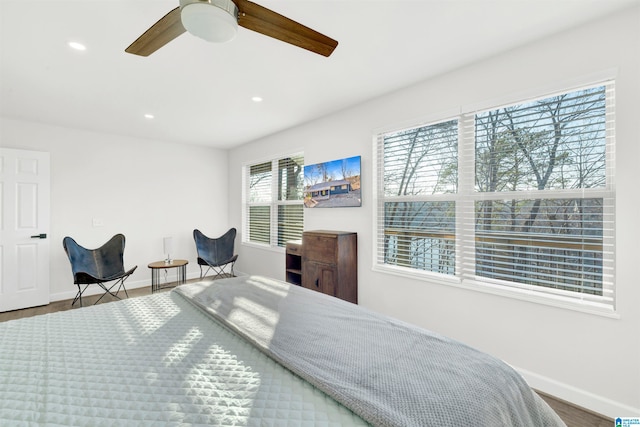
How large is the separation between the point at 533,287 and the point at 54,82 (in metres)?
4.50

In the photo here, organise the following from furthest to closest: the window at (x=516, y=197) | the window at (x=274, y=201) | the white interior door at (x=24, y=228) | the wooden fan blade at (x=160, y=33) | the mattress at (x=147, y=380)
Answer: the window at (x=274, y=201)
the white interior door at (x=24, y=228)
the window at (x=516, y=197)
the wooden fan blade at (x=160, y=33)
the mattress at (x=147, y=380)

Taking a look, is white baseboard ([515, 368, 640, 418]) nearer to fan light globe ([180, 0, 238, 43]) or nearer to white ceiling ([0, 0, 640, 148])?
white ceiling ([0, 0, 640, 148])

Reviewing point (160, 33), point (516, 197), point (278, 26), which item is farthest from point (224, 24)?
point (516, 197)

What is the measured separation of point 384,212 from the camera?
10.6 ft

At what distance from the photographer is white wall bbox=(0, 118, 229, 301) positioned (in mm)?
4184

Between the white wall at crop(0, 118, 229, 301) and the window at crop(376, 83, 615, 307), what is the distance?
12.8 feet

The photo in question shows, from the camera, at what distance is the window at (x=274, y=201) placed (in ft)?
14.7

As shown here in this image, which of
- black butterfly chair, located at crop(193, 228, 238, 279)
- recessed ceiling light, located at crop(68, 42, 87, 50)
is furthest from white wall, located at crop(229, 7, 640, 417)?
black butterfly chair, located at crop(193, 228, 238, 279)

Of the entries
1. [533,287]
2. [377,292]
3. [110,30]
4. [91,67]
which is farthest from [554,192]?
[91,67]

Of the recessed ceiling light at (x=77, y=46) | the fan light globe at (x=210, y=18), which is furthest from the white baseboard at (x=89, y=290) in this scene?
the fan light globe at (x=210, y=18)

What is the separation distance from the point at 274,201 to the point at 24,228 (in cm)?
329

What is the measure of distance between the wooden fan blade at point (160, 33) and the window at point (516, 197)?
7.23ft

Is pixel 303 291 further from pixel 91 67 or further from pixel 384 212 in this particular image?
pixel 91 67

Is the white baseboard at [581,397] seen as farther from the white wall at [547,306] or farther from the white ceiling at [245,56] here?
the white ceiling at [245,56]
